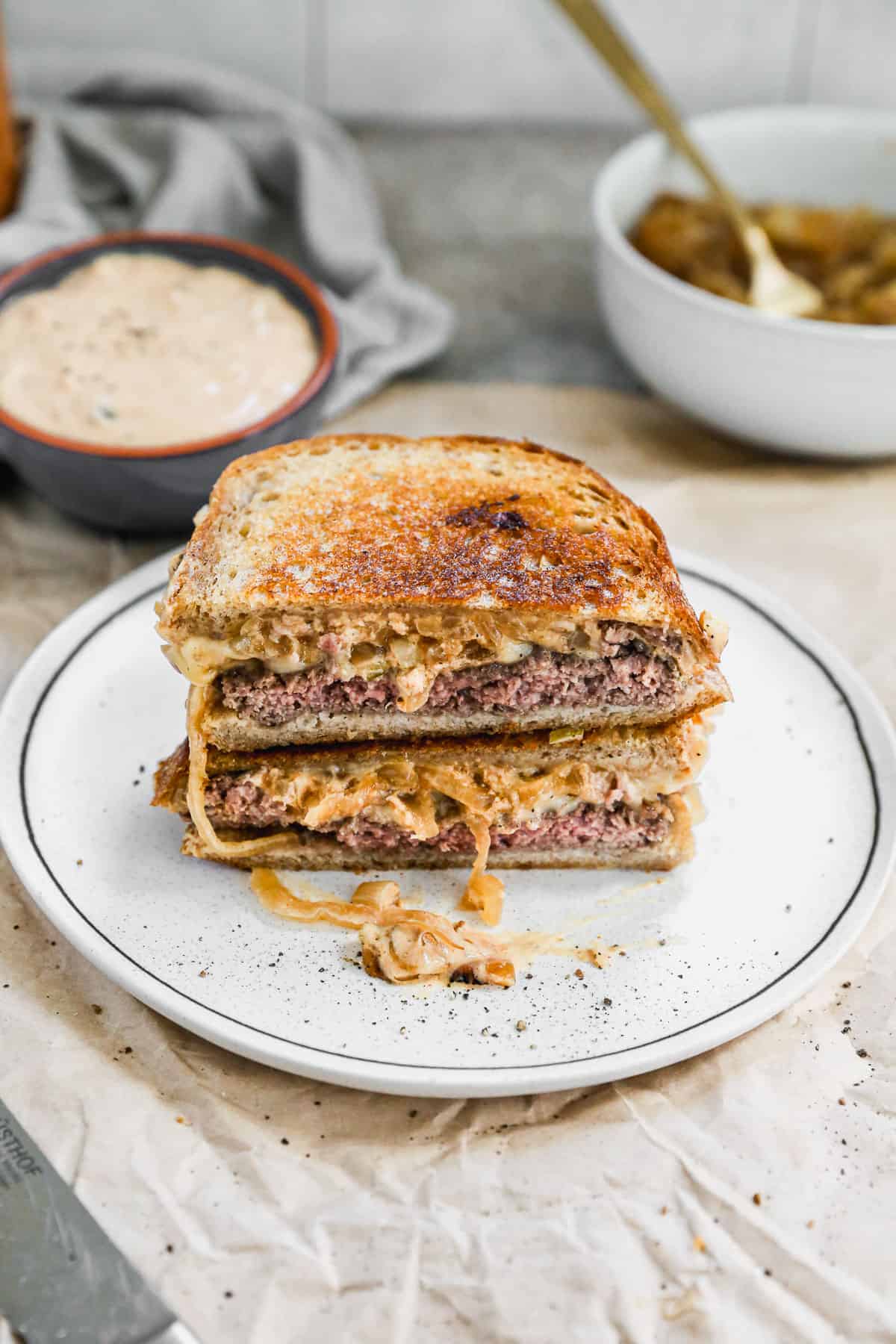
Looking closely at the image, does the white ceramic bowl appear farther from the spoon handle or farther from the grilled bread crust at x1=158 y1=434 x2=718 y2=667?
the grilled bread crust at x1=158 y1=434 x2=718 y2=667

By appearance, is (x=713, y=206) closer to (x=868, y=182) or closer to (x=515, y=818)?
(x=868, y=182)

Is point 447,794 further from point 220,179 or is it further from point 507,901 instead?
point 220,179

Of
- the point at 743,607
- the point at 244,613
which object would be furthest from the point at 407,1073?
the point at 743,607

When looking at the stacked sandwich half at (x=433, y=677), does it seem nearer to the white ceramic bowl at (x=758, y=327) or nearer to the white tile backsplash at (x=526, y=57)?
the white ceramic bowl at (x=758, y=327)

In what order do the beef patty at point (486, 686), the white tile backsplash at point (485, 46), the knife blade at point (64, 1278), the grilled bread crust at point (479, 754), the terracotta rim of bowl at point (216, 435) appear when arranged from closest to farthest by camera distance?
the knife blade at point (64, 1278), the beef patty at point (486, 686), the grilled bread crust at point (479, 754), the terracotta rim of bowl at point (216, 435), the white tile backsplash at point (485, 46)

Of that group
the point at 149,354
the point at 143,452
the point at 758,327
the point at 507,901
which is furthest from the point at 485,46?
the point at 507,901

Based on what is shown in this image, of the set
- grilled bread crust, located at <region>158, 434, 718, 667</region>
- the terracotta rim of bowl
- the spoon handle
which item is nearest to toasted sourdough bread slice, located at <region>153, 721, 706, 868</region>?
grilled bread crust, located at <region>158, 434, 718, 667</region>

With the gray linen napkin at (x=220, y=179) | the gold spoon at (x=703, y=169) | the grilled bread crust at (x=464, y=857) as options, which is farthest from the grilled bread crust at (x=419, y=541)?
the gold spoon at (x=703, y=169)
